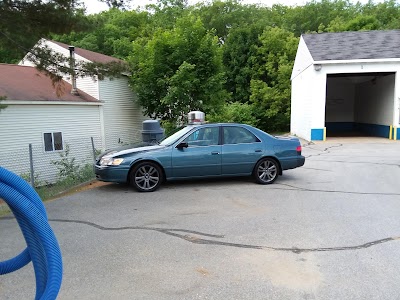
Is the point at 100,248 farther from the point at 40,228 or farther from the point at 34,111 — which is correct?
the point at 34,111

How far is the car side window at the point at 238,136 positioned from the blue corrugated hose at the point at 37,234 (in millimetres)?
6269

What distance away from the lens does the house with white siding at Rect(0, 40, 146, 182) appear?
42.2 ft

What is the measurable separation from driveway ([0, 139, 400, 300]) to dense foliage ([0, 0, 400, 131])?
437 centimetres

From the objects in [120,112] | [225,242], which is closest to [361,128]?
[120,112]

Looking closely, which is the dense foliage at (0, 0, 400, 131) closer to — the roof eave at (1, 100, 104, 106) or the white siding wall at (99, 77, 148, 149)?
the white siding wall at (99, 77, 148, 149)

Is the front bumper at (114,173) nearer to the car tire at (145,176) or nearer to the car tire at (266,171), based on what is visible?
the car tire at (145,176)

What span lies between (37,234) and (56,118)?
14.6 metres

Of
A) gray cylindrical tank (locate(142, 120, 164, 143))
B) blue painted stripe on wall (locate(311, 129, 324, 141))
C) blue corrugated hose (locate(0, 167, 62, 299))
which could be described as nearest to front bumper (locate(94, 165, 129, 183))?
gray cylindrical tank (locate(142, 120, 164, 143))

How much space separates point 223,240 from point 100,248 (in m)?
1.58

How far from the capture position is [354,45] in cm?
2012

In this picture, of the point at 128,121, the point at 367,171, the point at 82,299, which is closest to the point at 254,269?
the point at 82,299

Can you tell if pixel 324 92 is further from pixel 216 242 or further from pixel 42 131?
pixel 216 242

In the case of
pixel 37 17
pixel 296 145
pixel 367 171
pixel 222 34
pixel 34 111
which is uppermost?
pixel 222 34

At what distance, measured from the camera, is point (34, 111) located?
48.1 feet
